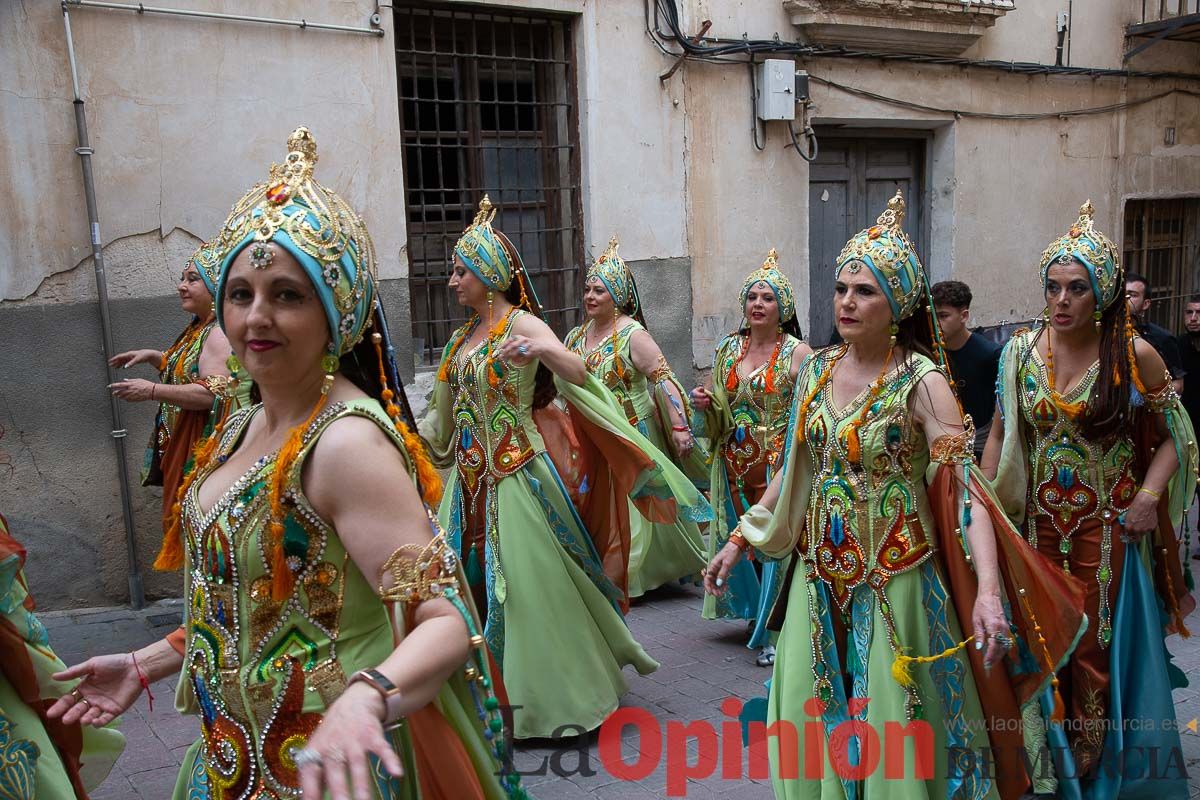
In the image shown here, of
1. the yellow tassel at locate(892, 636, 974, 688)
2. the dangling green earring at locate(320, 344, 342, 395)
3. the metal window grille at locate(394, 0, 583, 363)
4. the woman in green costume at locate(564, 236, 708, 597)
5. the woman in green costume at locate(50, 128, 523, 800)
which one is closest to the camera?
the woman in green costume at locate(50, 128, 523, 800)

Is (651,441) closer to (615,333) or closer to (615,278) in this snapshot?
(615,333)

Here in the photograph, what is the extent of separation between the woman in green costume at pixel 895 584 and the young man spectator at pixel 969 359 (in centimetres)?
215

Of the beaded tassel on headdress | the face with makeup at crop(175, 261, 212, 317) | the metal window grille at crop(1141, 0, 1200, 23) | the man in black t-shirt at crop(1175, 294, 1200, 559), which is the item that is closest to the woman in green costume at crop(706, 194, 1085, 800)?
the beaded tassel on headdress

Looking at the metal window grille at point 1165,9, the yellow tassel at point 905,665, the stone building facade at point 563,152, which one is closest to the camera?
the yellow tassel at point 905,665

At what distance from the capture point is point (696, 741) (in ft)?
15.7

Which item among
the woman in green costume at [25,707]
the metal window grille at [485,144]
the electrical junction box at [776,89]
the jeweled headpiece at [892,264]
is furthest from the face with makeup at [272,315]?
the electrical junction box at [776,89]

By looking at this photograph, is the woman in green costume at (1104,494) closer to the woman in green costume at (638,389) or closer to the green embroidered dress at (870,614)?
the green embroidered dress at (870,614)

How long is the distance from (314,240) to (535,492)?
116 inches

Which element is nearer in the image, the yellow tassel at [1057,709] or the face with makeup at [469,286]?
the yellow tassel at [1057,709]

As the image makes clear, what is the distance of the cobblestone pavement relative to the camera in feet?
14.3

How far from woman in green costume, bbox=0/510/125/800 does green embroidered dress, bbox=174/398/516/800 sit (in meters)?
1.03

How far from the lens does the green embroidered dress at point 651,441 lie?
22.4ft

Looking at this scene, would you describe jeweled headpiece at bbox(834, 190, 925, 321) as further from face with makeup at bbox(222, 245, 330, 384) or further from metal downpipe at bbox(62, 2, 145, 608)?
metal downpipe at bbox(62, 2, 145, 608)

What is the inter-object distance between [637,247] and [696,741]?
196 inches
